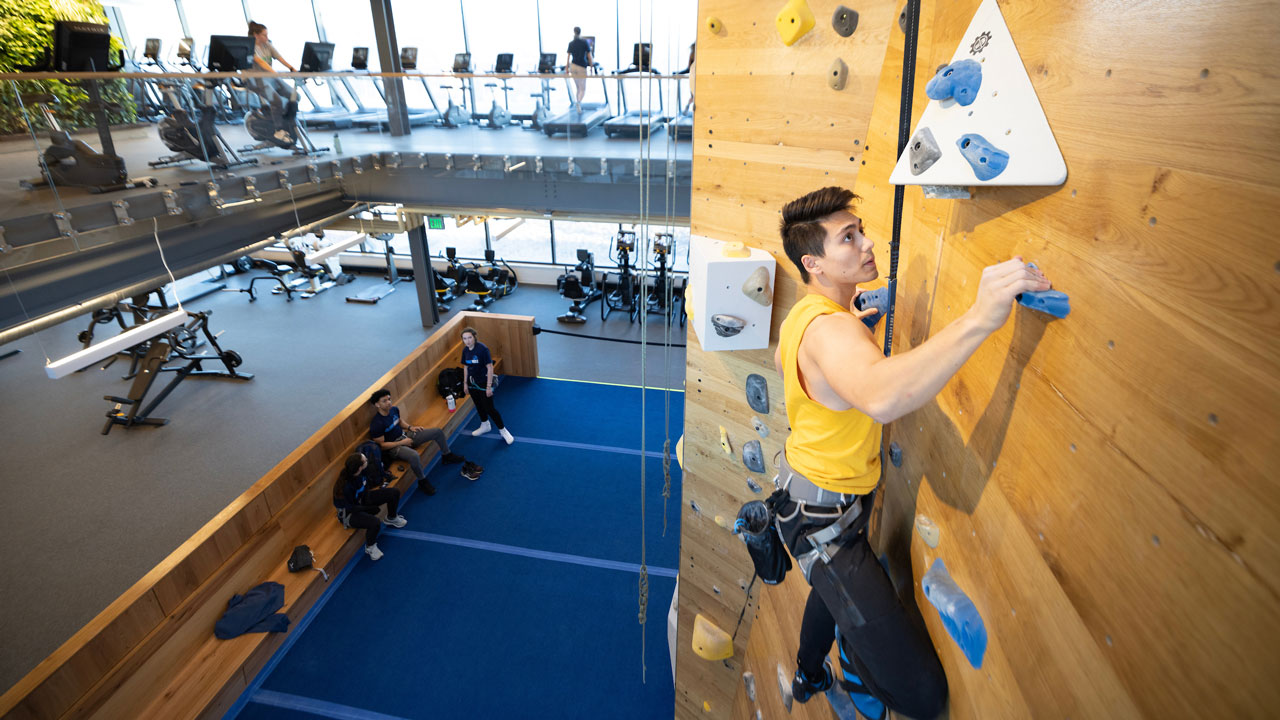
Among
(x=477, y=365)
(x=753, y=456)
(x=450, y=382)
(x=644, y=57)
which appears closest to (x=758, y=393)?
(x=753, y=456)

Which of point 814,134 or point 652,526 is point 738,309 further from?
point 652,526

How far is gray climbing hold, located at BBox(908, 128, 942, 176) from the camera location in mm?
1319

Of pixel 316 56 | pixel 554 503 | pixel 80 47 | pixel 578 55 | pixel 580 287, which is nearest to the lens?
pixel 80 47

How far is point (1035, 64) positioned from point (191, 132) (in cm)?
783

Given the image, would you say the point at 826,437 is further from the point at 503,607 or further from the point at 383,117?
the point at 383,117

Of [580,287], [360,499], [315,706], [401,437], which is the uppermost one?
[580,287]

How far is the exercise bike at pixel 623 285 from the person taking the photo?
10.9 meters

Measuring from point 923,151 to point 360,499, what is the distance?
5753 mm

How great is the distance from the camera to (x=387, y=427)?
20.4 ft

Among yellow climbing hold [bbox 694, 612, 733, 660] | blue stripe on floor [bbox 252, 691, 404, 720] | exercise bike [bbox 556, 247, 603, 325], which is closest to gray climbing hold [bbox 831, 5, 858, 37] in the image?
yellow climbing hold [bbox 694, 612, 733, 660]

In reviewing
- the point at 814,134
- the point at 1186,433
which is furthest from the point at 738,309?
the point at 1186,433

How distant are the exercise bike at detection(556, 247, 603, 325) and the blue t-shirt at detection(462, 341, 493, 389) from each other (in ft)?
12.8

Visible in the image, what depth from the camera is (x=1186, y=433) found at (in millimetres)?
785

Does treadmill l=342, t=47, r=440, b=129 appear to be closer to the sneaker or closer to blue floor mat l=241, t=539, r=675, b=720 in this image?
blue floor mat l=241, t=539, r=675, b=720
